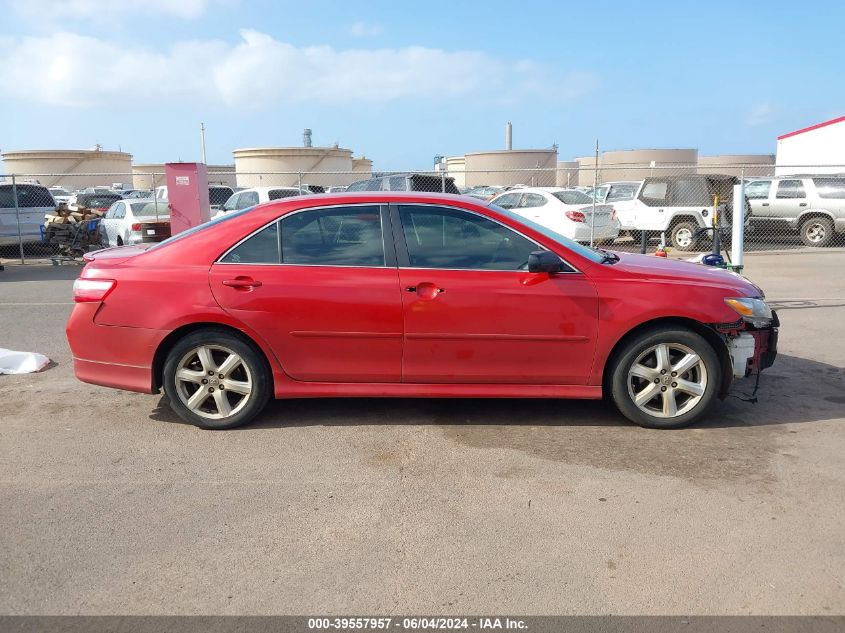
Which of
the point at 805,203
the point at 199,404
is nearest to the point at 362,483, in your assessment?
the point at 199,404

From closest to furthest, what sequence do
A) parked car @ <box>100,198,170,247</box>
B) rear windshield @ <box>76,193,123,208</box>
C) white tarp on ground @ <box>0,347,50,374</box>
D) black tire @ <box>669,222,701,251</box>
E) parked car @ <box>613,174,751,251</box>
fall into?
white tarp on ground @ <box>0,347,50,374</box>, parked car @ <box>100,198,170,247</box>, parked car @ <box>613,174,751,251</box>, black tire @ <box>669,222,701,251</box>, rear windshield @ <box>76,193,123,208</box>

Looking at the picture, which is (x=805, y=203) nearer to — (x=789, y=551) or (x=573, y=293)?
(x=573, y=293)

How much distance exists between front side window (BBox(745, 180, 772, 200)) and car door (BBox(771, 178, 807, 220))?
9.4 inches

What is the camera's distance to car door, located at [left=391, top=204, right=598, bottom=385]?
464cm

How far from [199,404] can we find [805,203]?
16.5 meters

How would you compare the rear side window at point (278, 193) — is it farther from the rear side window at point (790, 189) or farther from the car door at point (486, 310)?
the car door at point (486, 310)

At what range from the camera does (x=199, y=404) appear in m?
4.81

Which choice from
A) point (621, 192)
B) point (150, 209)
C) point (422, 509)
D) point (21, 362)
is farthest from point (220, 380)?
point (621, 192)

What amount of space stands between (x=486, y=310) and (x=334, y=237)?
3.80ft

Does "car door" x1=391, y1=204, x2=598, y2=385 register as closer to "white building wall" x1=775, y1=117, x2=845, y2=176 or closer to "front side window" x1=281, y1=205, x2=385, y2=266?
"front side window" x1=281, y1=205, x2=385, y2=266

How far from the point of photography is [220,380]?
4793 millimetres

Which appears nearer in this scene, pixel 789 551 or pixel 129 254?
pixel 789 551

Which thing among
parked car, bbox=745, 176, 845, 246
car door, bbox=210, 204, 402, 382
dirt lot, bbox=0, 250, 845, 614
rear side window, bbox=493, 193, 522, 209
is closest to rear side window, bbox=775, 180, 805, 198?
parked car, bbox=745, 176, 845, 246

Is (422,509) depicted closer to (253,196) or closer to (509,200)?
(509,200)
